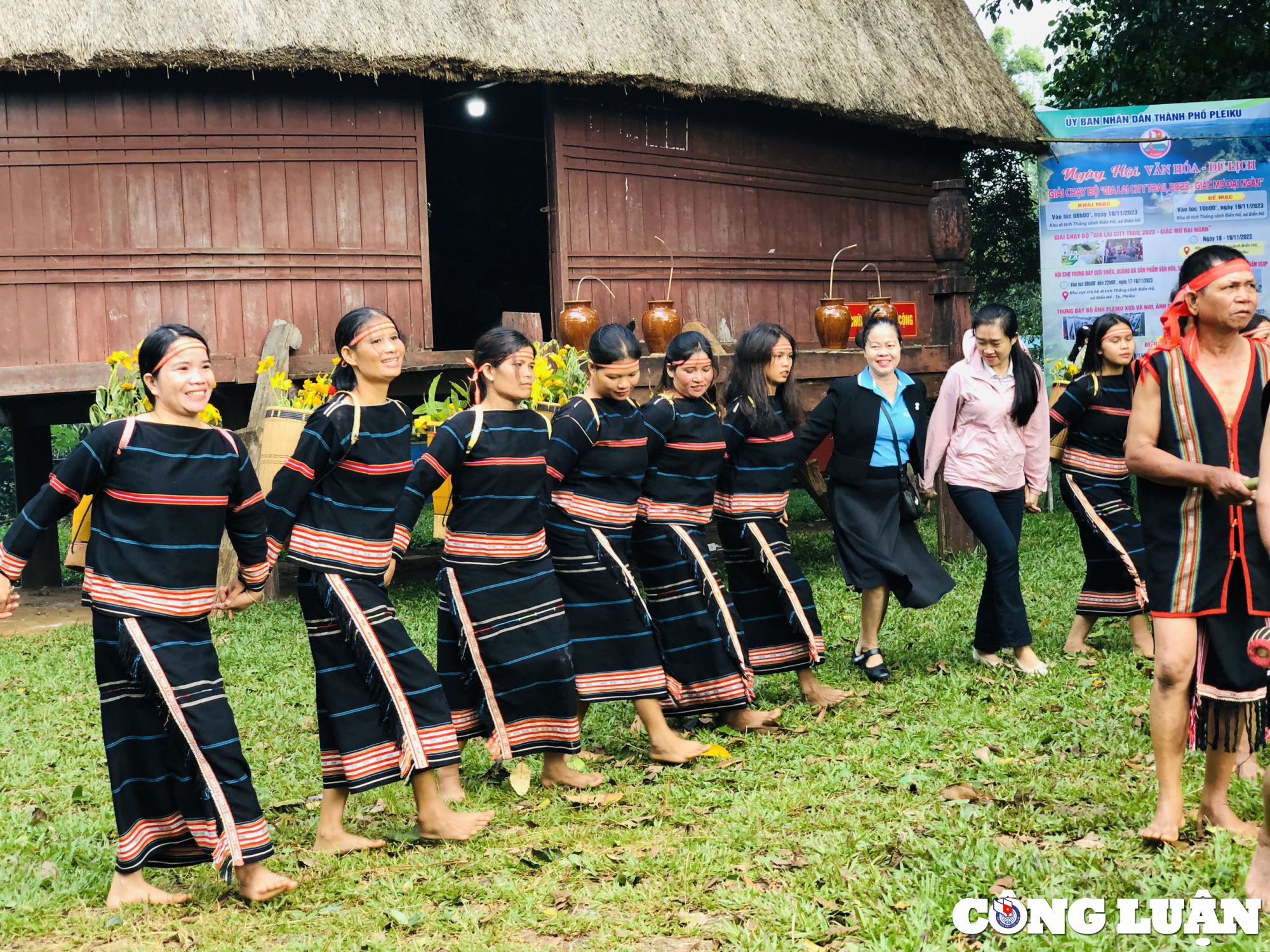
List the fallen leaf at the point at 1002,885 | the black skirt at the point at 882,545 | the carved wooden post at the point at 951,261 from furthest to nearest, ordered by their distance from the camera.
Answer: the carved wooden post at the point at 951,261 < the black skirt at the point at 882,545 < the fallen leaf at the point at 1002,885

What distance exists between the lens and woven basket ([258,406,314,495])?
23.8 ft

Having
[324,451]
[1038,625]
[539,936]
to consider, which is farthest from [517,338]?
[1038,625]

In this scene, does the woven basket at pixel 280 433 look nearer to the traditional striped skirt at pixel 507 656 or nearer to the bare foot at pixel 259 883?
the traditional striped skirt at pixel 507 656

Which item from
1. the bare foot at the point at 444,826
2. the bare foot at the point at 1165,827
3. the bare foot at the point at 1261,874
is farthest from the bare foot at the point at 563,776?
the bare foot at the point at 1261,874

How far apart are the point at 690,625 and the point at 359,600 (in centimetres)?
171

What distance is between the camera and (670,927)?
3.56m

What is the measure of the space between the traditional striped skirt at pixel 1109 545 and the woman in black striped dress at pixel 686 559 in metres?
2.18

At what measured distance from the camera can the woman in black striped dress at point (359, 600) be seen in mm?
4223

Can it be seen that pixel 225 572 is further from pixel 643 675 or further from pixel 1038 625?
pixel 1038 625

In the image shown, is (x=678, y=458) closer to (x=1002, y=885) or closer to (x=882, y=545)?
(x=882, y=545)

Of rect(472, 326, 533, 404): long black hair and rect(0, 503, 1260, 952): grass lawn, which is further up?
rect(472, 326, 533, 404): long black hair

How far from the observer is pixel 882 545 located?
627cm

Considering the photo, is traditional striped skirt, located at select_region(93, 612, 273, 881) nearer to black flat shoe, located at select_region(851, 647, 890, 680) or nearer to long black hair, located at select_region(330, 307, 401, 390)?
long black hair, located at select_region(330, 307, 401, 390)

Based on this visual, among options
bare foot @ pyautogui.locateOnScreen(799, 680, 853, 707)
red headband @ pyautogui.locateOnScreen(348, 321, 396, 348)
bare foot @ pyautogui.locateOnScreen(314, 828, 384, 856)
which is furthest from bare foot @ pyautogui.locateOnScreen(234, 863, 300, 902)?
bare foot @ pyautogui.locateOnScreen(799, 680, 853, 707)
